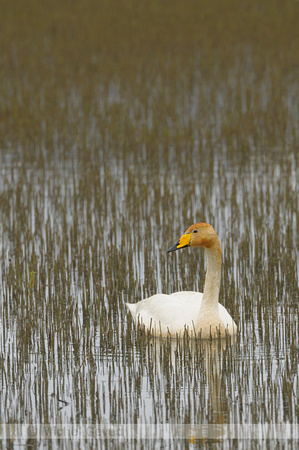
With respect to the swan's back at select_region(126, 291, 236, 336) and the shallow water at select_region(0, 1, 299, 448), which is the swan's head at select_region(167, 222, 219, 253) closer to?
the swan's back at select_region(126, 291, 236, 336)

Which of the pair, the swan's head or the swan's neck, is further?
the swan's head

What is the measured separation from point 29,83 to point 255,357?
18.2m

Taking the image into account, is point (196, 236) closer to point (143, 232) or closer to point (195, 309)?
point (195, 309)

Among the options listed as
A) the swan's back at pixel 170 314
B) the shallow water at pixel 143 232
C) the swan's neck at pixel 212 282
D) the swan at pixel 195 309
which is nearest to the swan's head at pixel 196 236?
the swan at pixel 195 309

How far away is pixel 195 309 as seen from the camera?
9977 millimetres

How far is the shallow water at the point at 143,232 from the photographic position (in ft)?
25.2

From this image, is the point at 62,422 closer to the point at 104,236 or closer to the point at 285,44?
the point at 104,236

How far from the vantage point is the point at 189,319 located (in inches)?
387

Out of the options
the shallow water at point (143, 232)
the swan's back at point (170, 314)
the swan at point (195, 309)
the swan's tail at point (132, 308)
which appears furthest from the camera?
the swan's tail at point (132, 308)

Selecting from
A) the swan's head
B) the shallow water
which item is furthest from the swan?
the shallow water

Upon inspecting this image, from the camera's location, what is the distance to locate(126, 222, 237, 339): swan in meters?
9.63

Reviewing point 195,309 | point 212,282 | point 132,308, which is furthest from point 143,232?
point 212,282

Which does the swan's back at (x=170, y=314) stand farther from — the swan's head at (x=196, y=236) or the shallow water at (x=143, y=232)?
the swan's head at (x=196, y=236)

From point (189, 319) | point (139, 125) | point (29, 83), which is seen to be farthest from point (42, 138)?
point (189, 319)
